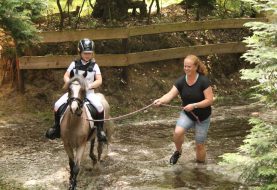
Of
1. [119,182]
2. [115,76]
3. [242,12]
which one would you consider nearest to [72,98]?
[119,182]

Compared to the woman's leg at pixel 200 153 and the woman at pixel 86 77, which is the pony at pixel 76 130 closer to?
the woman at pixel 86 77

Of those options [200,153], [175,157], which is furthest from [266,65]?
[175,157]

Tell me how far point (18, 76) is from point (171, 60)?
456 centimetres

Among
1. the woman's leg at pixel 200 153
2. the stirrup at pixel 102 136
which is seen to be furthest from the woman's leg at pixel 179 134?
the stirrup at pixel 102 136

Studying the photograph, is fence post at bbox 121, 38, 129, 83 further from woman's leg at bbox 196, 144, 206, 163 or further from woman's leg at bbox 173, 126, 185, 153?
woman's leg at bbox 173, 126, 185, 153

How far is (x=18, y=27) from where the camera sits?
26.6 feet

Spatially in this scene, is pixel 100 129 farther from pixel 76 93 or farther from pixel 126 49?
pixel 126 49

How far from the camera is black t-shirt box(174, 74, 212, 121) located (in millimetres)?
7980

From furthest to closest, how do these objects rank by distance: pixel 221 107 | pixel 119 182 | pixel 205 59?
pixel 205 59 < pixel 221 107 < pixel 119 182

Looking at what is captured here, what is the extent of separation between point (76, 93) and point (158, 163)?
2536 mm

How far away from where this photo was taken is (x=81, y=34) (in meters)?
12.4

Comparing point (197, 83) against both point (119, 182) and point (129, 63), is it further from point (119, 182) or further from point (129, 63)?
point (129, 63)

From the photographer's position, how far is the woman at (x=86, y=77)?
312 inches

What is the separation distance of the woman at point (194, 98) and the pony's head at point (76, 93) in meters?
1.41
